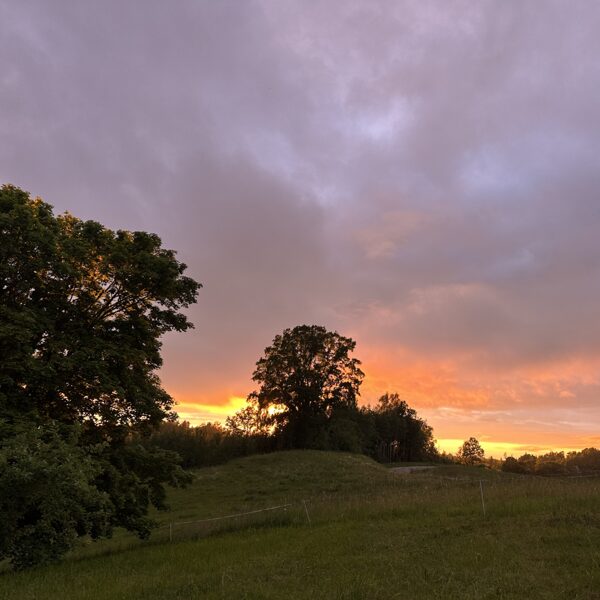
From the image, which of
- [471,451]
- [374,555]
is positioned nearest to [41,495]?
[374,555]

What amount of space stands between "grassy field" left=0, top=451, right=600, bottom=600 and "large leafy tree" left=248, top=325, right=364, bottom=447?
161 feet

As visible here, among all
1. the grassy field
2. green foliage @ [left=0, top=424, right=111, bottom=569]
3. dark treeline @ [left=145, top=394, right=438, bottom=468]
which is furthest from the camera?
dark treeline @ [left=145, top=394, right=438, bottom=468]

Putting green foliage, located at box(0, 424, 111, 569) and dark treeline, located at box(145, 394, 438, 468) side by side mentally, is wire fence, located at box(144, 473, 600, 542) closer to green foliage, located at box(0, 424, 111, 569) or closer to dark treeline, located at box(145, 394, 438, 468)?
green foliage, located at box(0, 424, 111, 569)

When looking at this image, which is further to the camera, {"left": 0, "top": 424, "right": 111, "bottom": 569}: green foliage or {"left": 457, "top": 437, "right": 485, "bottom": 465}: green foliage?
{"left": 457, "top": 437, "right": 485, "bottom": 465}: green foliage

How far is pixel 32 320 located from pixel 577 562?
18511mm

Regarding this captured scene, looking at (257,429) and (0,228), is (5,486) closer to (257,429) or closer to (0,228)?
(0,228)

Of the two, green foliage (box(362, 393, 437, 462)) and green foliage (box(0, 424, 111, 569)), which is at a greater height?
green foliage (box(362, 393, 437, 462))

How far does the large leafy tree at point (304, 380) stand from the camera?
74812 millimetres

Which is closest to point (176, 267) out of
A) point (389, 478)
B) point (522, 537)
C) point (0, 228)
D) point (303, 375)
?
point (0, 228)

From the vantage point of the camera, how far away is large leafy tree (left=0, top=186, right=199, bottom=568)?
62.6 ft

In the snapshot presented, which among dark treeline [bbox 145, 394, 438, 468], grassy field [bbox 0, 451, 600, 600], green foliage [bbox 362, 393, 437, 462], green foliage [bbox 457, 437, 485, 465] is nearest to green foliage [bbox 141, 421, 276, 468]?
dark treeline [bbox 145, 394, 438, 468]

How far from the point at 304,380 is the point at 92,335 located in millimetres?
55663

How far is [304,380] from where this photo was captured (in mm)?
75375

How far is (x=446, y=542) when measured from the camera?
14.8 metres
